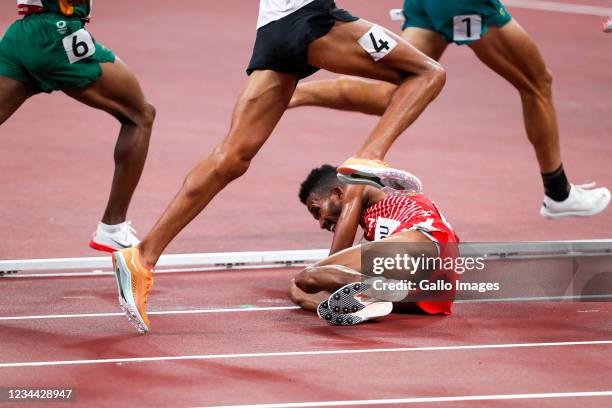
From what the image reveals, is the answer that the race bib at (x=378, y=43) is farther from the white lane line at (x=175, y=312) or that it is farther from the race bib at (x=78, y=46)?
the race bib at (x=78, y=46)

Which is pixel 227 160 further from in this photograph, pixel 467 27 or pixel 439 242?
pixel 467 27

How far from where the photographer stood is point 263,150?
36.4 ft

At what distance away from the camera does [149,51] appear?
15.3 meters

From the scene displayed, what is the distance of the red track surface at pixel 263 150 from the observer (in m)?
8.37

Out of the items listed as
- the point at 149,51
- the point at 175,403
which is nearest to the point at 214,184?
the point at 175,403

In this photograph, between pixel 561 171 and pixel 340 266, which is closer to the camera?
pixel 340 266

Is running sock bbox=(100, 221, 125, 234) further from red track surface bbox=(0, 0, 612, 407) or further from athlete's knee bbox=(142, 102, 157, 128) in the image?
athlete's knee bbox=(142, 102, 157, 128)

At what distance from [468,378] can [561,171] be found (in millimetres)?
2564

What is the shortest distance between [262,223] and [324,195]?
2095 millimetres

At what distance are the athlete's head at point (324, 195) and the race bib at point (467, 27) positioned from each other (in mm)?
1117

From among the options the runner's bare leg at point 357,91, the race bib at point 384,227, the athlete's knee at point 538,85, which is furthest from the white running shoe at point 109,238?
the athlete's knee at point 538,85

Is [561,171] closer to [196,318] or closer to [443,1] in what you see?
[443,1]

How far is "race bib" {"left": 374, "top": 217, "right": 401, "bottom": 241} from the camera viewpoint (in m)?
6.19

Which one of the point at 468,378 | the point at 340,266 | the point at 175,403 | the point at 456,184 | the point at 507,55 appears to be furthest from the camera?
the point at 456,184
